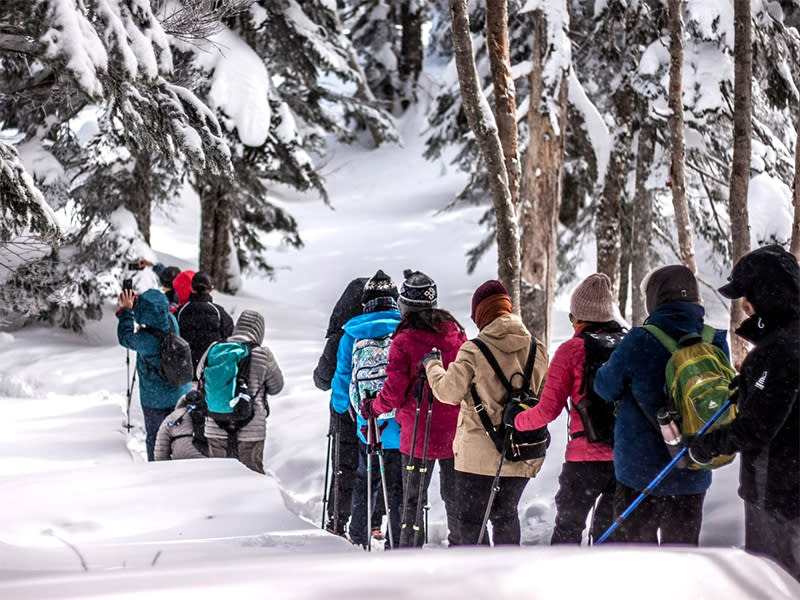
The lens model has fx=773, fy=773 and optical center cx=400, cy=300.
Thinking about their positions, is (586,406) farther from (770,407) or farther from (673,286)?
(770,407)

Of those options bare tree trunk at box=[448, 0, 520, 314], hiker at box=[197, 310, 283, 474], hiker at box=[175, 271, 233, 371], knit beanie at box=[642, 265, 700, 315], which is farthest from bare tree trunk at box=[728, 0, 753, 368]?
hiker at box=[175, 271, 233, 371]

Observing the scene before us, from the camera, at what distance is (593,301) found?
442 centimetres

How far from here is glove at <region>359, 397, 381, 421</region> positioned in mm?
5164

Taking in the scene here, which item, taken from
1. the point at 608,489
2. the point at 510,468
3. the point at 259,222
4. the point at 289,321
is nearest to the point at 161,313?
the point at 510,468

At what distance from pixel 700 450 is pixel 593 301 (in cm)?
117

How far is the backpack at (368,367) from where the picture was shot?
5348mm

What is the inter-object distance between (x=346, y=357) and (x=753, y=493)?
304cm

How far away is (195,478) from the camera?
5.32 m

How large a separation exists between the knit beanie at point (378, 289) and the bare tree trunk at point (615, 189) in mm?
7600

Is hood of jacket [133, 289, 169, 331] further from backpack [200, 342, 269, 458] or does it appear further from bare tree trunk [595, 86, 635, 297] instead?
bare tree trunk [595, 86, 635, 297]

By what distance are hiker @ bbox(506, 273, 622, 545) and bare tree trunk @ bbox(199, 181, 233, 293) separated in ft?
38.9

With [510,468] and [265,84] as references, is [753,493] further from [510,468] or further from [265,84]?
[265,84]

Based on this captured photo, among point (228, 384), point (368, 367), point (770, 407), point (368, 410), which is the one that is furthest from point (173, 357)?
point (770, 407)

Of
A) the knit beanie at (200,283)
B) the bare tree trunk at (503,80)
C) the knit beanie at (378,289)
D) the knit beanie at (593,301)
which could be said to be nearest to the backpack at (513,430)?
the knit beanie at (593,301)
